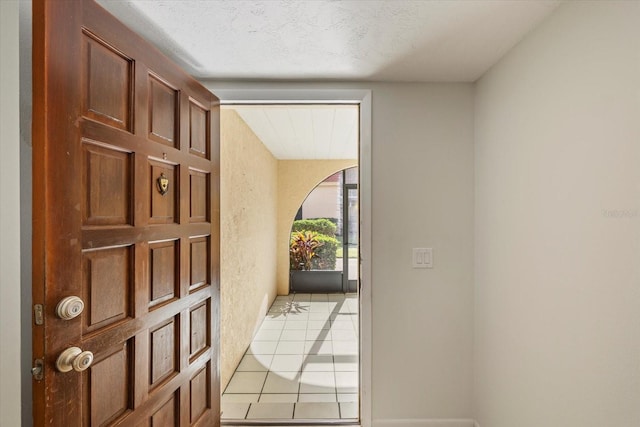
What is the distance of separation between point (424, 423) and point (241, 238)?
2.14 metres

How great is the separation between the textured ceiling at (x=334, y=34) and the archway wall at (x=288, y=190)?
14.0 ft

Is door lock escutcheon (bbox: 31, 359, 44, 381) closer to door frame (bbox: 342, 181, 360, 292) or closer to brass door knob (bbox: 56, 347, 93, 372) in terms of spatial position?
brass door knob (bbox: 56, 347, 93, 372)

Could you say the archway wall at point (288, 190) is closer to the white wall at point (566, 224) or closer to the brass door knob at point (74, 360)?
the white wall at point (566, 224)

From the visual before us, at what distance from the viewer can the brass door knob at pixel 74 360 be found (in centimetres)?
93

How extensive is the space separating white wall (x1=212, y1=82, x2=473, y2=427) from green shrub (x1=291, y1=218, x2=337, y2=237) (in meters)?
4.58

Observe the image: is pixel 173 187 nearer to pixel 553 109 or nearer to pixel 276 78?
pixel 276 78

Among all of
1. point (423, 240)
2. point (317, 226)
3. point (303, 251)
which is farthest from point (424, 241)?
point (317, 226)

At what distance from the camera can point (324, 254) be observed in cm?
656

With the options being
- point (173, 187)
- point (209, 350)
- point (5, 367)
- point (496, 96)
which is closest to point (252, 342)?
point (209, 350)

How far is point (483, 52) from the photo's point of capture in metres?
1.69

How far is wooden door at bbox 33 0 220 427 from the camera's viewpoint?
0.92 m

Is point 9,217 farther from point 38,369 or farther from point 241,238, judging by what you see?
point 241,238

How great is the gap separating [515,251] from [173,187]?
162 cm

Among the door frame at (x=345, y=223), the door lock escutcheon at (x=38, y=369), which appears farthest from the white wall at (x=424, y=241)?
the door frame at (x=345, y=223)
